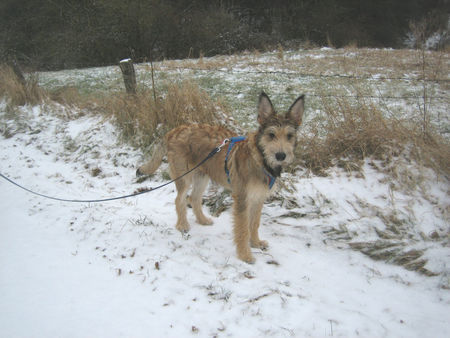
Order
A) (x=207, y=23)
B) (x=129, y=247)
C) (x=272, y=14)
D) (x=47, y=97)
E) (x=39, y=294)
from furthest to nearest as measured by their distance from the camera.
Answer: (x=272, y=14) < (x=207, y=23) < (x=47, y=97) < (x=129, y=247) < (x=39, y=294)

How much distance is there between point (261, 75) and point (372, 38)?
21962 millimetres

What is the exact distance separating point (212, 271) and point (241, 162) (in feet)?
4.59

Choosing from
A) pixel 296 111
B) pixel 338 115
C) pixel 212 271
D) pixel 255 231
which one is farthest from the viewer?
pixel 338 115

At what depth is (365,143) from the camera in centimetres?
502

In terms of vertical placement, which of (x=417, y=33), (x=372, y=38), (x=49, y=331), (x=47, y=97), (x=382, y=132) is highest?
(x=372, y=38)

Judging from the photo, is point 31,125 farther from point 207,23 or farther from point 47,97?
point 207,23

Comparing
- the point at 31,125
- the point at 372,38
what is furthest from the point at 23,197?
the point at 372,38

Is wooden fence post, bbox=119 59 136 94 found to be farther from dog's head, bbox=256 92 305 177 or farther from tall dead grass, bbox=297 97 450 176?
dog's head, bbox=256 92 305 177

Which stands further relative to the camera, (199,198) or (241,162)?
(199,198)

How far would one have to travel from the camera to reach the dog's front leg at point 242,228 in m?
3.64

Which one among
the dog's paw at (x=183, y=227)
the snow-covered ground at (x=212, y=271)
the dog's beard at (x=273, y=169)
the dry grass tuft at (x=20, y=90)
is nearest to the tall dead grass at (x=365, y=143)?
the snow-covered ground at (x=212, y=271)

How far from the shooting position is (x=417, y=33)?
16.1 feet

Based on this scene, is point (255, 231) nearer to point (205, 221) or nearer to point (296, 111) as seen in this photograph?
point (205, 221)

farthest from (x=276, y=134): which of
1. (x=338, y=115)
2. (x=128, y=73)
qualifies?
(x=128, y=73)
